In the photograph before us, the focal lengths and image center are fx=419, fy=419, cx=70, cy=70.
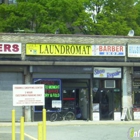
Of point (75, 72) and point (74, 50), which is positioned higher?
point (74, 50)

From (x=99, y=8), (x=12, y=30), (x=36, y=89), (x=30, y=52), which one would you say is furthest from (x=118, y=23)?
(x=36, y=89)

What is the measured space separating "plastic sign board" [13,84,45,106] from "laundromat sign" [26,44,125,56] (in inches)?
593

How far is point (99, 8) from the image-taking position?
52.9 meters

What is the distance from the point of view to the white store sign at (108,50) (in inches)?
1213

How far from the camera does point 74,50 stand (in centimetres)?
3048

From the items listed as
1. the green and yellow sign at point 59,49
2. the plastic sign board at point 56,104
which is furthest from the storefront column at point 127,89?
the plastic sign board at point 56,104

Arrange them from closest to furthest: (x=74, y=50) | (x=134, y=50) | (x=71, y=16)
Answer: (x=74, y=50) < (x=134, y=50) < (x=71, y=16)

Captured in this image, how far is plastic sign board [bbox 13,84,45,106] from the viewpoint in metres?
14.7

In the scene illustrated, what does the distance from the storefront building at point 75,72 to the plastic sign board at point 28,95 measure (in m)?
14.5

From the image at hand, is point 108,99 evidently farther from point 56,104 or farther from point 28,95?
point 28,95

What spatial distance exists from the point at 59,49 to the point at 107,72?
13.2 ft

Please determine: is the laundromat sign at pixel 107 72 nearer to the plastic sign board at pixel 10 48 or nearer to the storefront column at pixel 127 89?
the storefront column at pixel 127 89

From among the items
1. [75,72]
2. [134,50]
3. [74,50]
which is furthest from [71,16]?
[75,72]

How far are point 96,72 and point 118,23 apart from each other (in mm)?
19804
